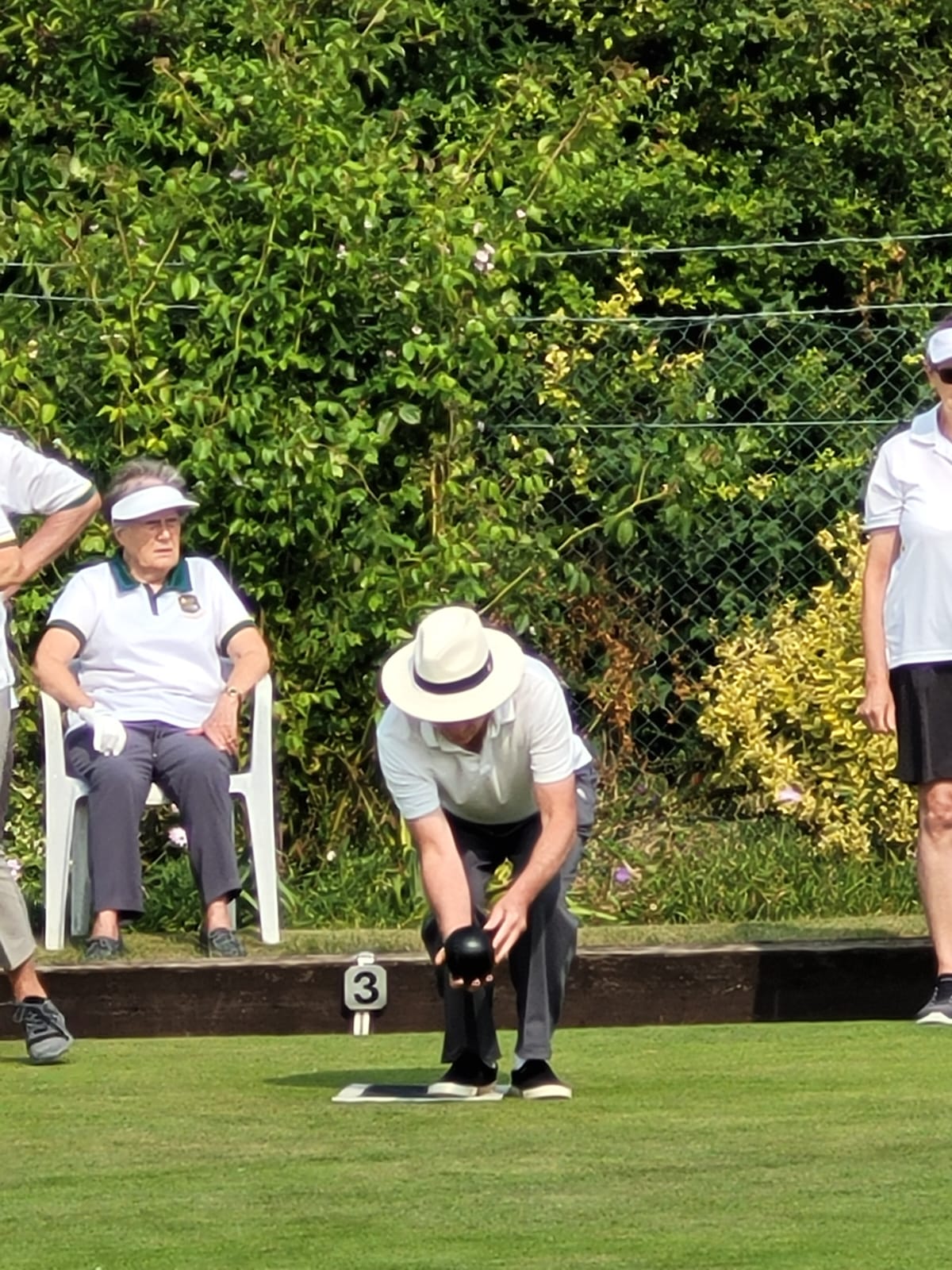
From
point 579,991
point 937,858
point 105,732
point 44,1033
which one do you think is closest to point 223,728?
point 105,732

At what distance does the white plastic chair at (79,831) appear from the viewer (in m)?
7.89

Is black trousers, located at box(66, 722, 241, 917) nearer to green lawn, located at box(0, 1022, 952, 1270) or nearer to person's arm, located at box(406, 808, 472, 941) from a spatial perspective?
green lawn, located at box(0, 1022, 952, 1270)

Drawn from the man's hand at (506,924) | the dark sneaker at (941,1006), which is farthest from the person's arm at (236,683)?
the man's hand at (506,924)

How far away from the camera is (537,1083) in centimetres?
582

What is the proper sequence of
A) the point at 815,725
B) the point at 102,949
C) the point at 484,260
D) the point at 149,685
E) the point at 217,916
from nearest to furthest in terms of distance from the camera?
the point at 102,949, the point at 217,916, the point at 149,685, the point at 484,260, the point at 815,725

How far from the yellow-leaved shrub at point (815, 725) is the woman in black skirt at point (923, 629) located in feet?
6.43

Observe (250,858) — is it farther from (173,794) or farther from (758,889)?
(758,889)

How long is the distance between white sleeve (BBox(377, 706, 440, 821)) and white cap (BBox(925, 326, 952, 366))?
1.79 m

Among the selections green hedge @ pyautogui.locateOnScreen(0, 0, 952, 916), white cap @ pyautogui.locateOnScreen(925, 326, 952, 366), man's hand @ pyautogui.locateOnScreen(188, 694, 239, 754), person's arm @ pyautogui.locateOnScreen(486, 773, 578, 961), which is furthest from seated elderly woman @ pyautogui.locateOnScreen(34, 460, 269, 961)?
white cap @ pyautogui.locateOnScreen(925, 326, 952, 366)

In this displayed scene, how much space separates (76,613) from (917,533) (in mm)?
2549

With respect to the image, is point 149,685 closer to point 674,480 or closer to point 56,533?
point 56,533

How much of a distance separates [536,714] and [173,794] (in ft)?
7.80

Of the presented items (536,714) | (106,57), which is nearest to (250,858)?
(536,714)

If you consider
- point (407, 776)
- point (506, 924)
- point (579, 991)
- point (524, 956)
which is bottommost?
point (579, 991)
